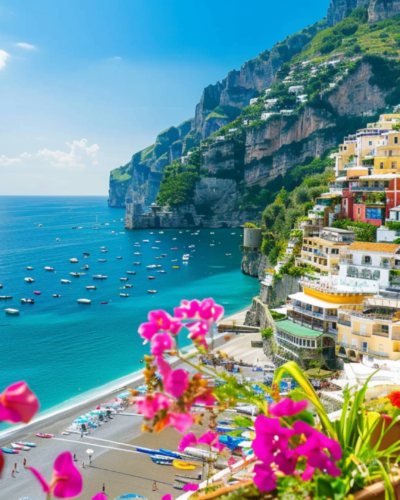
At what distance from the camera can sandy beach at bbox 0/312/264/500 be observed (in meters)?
18.0

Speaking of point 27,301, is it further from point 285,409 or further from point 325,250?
point 285,409

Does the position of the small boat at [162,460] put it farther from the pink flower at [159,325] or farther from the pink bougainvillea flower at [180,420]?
the pink bougainvillea flower at [180,420]

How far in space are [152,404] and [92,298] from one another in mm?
49859

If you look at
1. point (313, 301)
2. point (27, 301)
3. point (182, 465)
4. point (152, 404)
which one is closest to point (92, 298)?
point (27, 301)

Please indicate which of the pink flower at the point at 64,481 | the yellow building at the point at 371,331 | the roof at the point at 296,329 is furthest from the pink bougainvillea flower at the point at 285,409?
the roof at the point at 296,329

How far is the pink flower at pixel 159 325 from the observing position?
6.93 feet

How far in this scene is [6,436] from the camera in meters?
22.9

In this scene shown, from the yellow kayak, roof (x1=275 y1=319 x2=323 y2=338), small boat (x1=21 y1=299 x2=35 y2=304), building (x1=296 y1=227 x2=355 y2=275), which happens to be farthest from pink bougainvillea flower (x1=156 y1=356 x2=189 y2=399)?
small boat (x1=21 y1=299 x2=35 y2=304)

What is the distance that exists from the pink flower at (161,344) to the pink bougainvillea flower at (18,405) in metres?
0.56

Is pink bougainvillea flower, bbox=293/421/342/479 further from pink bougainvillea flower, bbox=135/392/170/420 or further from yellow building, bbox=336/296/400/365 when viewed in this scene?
yellow building, bbox=336/296/400/365

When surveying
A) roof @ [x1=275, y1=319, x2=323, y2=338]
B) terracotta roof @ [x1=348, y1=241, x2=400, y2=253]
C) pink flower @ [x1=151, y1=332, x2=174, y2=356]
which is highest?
pink flower @ [x1=151, y1=332, x2=174, y2=356]

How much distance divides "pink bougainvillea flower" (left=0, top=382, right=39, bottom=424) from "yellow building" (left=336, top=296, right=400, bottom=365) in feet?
68.6

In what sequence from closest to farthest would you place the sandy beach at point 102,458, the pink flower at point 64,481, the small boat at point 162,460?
the pink flower at point 64,481 < the sandy beach at point 102,458 < the small boat at point 162,460

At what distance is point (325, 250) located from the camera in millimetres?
33062
